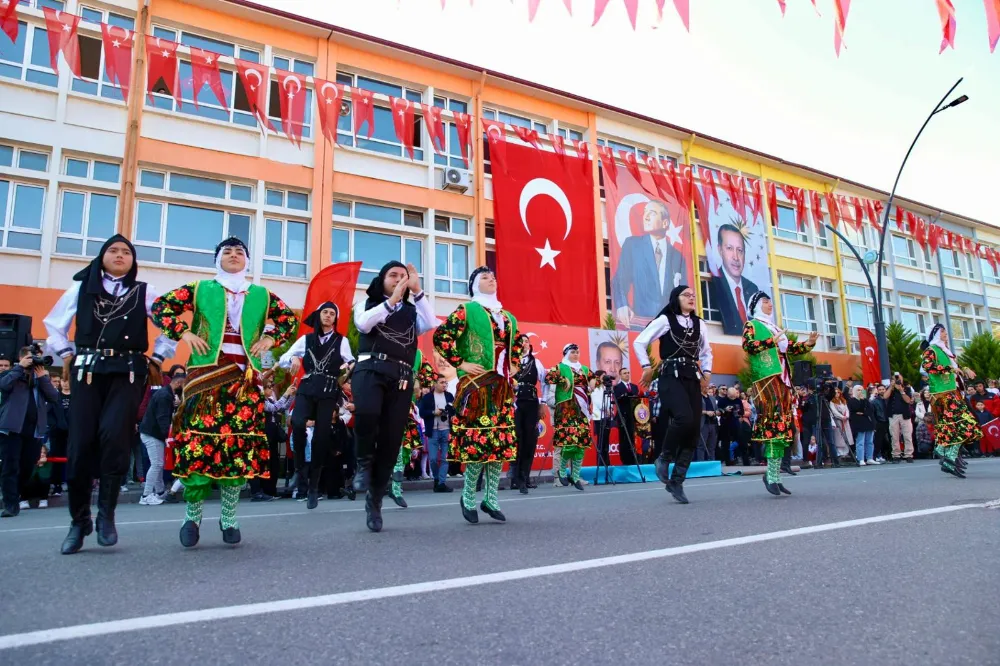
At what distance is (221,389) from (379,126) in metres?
18.4

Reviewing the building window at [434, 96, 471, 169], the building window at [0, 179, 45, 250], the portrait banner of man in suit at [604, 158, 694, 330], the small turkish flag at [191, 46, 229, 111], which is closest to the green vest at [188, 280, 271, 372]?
the small turkish flag at [191, 46, 229, 111]

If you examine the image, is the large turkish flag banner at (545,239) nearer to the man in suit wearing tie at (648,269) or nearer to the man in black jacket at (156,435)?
the man in suit wearing tie at (648,269)

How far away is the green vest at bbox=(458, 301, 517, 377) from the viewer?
234 inches

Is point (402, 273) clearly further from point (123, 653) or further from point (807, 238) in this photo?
point (807, 238)

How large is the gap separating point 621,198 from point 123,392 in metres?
21.8

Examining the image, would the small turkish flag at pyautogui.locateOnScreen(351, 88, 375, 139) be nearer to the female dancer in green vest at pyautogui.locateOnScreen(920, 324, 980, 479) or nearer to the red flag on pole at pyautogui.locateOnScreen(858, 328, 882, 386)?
the female dancer in green vest at pyautogui.locateOnScreen(920, 324, 980, 479)

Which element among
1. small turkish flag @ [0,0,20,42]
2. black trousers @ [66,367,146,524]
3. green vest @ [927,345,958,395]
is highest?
small turkish flag @ [0,0,20,42]

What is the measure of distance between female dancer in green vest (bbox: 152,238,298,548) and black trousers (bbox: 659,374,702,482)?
3953mm

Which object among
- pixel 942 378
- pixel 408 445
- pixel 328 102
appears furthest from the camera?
pixel 328 102

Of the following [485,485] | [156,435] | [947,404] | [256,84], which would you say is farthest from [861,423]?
[256,84]

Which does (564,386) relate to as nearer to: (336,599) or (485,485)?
(485,485)

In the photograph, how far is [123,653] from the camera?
223cm

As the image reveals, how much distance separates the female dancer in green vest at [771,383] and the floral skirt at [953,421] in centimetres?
334

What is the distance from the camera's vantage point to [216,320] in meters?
4.93
